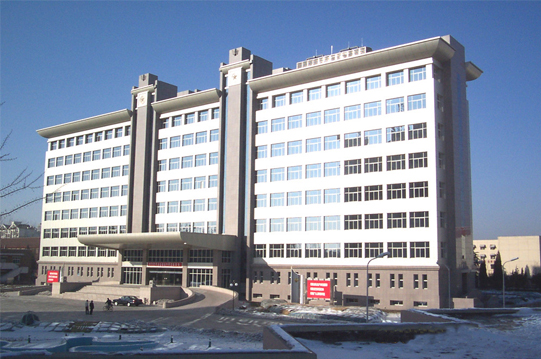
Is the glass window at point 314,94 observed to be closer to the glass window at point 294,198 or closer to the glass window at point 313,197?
the glass window at point 313,197

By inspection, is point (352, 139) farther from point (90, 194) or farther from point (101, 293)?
point (90, 194)

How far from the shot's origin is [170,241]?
63.2 meters

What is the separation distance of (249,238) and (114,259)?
26198 millimetres

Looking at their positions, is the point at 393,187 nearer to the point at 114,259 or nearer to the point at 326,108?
the point at 326,108

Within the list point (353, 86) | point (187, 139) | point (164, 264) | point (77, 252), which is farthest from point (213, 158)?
point (77, 252)

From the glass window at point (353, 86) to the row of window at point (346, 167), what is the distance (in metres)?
8.21

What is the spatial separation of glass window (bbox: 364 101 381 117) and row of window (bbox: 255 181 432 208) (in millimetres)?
8140

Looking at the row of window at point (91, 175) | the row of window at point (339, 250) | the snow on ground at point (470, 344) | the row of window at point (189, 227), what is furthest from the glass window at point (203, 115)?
the snow on ground at point (470, 344)

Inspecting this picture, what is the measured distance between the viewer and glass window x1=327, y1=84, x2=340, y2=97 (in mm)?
59469

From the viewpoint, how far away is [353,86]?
5819 cm

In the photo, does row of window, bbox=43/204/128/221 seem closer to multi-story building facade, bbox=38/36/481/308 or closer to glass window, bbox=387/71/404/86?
multi-story building facade, bbox=38/36/481/308

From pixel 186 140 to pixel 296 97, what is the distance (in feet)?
61.3

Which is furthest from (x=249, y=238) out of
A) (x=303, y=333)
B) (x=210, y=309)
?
(x=303, y=333)

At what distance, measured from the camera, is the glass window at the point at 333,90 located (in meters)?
59.5
